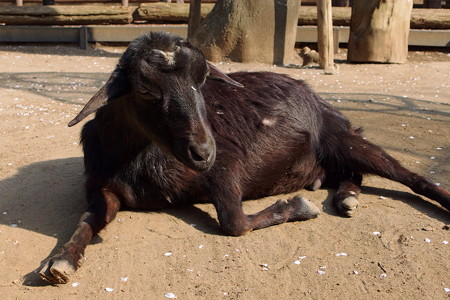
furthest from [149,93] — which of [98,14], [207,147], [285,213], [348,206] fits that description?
[98,14]

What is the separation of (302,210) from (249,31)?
7.85 meters

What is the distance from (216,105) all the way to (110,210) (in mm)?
1099

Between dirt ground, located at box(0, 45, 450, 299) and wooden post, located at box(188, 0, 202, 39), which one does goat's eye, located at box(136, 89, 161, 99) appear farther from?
wooden post, located at box(188, 0, 202, 39)

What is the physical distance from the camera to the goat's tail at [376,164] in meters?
4.59

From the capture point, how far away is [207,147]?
3555 mm

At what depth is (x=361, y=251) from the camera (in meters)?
3.72

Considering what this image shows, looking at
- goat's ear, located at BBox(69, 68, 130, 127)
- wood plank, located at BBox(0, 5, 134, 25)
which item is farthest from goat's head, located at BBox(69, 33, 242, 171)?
wood plank, located at BBox(0, 5, 134, 25)

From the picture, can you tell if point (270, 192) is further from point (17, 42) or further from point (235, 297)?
point (17, 42)

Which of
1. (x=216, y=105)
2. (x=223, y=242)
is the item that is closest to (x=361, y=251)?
(x=223, y=242)

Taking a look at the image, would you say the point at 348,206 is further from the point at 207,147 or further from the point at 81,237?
the point at 81,237

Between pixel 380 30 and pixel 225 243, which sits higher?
pixel 380 30

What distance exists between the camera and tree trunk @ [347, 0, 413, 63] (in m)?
11.4

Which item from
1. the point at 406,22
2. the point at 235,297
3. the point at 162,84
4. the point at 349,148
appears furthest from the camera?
the point at 406,22

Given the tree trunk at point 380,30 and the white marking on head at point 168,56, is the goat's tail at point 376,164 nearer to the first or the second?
the white marking on head at point 168,56
